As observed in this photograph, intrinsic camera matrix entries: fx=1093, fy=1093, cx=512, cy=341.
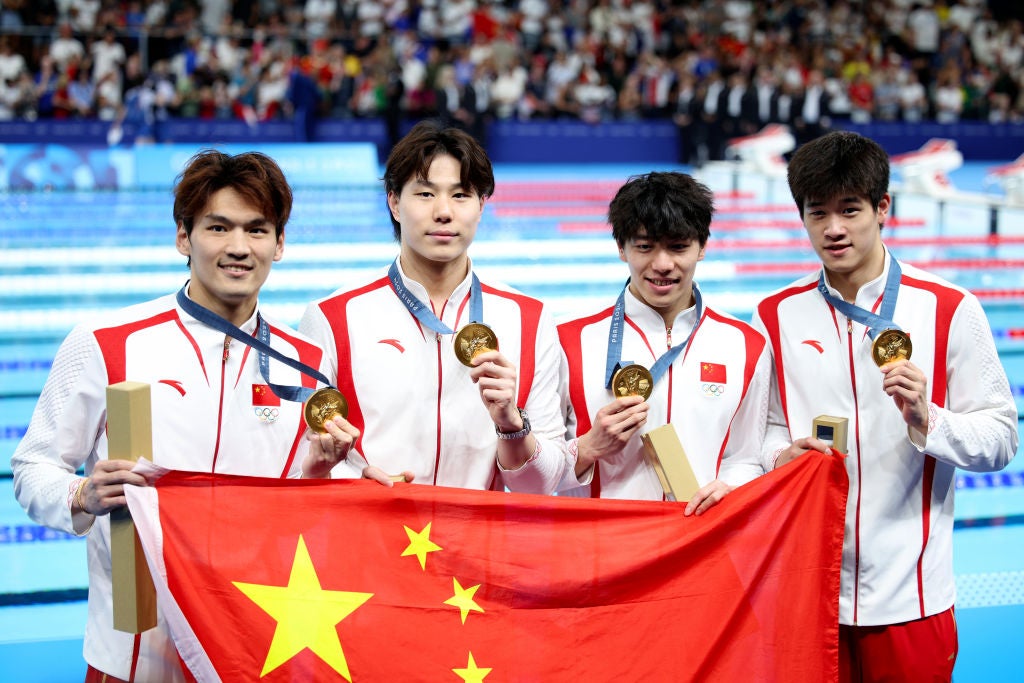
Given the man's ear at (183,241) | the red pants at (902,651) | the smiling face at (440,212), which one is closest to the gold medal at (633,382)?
the smiling face at (440,212)

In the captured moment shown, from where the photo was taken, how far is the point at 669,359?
8.64 ft

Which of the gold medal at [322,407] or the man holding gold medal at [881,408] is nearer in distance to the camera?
the gold medal at [322,407]

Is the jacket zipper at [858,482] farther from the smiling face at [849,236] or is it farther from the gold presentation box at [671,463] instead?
the gold presentation box at [671,463]

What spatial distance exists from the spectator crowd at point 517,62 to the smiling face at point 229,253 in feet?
53.7

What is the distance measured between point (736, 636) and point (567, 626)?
1.24 ft

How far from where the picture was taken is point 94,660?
230 centimetres

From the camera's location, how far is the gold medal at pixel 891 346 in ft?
7.88

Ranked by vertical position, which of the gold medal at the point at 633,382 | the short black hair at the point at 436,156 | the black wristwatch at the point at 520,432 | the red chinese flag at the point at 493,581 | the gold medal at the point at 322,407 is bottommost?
the red chinese flag at the point at 493,581

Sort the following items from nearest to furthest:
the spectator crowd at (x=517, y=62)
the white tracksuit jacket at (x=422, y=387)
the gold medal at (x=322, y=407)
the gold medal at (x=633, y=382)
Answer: the gold medal at (x=322, y=407) < the gold medal at (x=633, y=382) < the white tracksuit jacket at (x=422, y=387) < the spectator crowd at (x=517, y=62)

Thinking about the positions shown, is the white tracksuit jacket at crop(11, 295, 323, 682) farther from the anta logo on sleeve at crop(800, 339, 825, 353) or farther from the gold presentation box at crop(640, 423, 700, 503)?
the anta logo on sleeve at crop(800, 339, 825, 353)

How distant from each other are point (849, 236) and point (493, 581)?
3.85 ft

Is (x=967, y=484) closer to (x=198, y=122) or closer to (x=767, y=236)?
(x=767, y=236)

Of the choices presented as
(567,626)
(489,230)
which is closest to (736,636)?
(567,626)

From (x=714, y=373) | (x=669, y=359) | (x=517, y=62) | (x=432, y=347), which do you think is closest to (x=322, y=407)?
(x=432, y=347)
